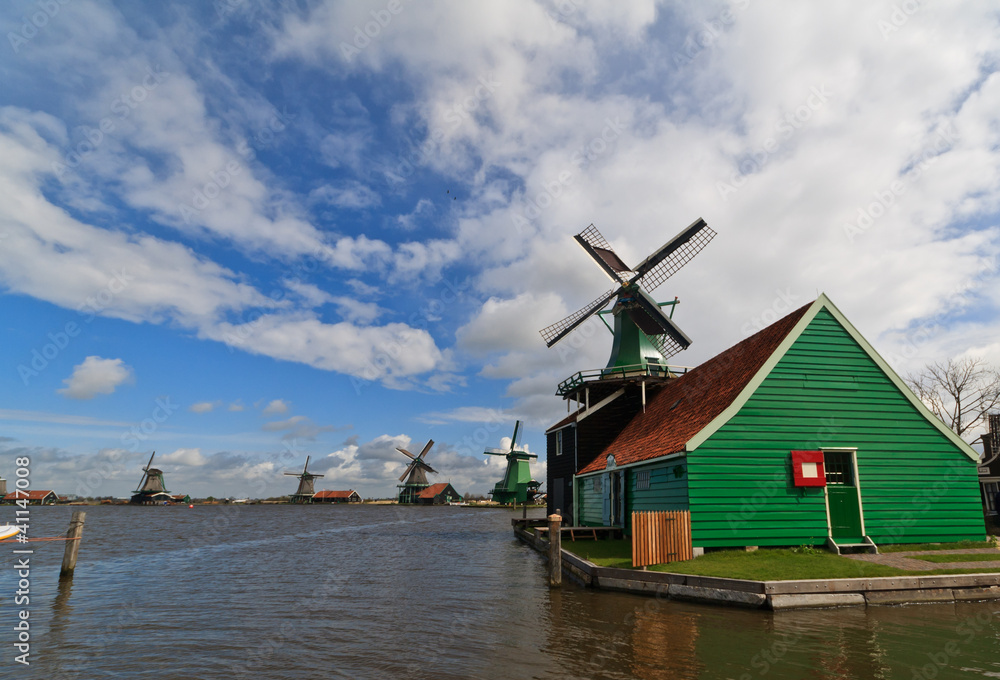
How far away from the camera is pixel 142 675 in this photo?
970cm

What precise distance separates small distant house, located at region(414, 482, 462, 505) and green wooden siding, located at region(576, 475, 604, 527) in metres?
93.3

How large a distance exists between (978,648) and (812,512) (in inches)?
277

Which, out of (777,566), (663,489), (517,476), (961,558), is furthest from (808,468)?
(517,476)

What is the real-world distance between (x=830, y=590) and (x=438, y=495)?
4451 inches

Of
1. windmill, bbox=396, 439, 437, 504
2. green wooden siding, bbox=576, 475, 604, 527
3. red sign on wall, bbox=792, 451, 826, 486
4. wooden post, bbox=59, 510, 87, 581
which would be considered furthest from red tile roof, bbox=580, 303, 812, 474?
windmill, bbox=396, 439, 437, 504

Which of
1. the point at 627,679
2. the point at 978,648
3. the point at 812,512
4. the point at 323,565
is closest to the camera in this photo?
the point at 627,679

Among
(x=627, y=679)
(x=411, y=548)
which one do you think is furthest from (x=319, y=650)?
(x=411, y=548)

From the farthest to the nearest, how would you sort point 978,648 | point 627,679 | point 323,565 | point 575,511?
point 575,511 → point 323,565 → point 978,648 → point 627,679

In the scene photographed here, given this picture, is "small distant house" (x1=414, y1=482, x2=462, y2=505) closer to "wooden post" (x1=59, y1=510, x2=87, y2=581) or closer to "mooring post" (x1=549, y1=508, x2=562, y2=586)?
"wooden post" (x1=59, y1=510, x2=87, y2=581)

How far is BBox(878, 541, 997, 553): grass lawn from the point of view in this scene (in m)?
15.9

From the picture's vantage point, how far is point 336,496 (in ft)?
463

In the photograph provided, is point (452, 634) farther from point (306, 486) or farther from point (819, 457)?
point (306, 486)

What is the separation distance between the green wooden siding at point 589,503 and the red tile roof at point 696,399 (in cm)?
127

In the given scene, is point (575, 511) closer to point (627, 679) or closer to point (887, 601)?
point (887, 601)
